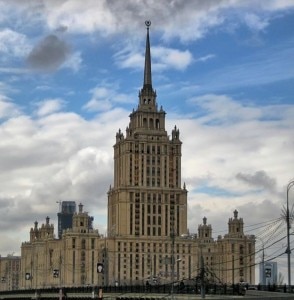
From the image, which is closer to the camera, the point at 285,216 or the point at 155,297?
the point at 285,216

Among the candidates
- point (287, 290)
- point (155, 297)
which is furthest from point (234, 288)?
point (155, 297)

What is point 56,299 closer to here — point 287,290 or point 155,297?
point 155,297

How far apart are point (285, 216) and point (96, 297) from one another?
58.2 meters

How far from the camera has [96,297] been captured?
161125mm

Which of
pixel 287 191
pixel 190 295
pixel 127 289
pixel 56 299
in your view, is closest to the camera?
pixel 287 191

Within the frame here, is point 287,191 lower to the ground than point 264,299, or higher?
higher

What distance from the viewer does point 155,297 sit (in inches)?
5251

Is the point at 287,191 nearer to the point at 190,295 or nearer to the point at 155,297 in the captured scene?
the point at 190,295

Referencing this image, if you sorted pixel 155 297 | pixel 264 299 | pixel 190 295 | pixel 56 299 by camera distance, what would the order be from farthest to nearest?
1. pixel 56 299
2. pixel 155 297
3. pixel 190 295
4. pixel 264 299

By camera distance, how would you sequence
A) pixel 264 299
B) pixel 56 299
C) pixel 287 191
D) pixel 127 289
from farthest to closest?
pixel 56 299 → pixel 127 289 → pixel 287 191 → pixel 264 299

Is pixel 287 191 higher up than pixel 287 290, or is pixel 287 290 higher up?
pixel 287 191

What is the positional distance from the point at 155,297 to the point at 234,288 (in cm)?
2490

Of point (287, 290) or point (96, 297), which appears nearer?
point (287, 290)

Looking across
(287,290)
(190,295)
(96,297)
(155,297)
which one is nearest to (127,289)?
(96,297)
